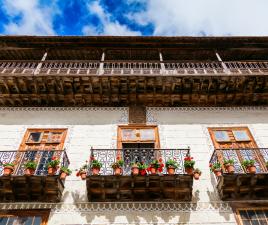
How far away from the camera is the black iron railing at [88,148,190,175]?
27.1 feet

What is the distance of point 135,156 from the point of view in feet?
27.4

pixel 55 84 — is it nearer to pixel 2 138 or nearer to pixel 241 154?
pixel 2 138

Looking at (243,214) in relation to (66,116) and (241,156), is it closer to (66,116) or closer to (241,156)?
(241,156)

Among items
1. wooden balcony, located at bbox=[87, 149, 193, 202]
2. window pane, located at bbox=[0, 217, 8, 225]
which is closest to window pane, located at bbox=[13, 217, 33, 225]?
window pane, located at bbox=[0, 217, 8, 225]

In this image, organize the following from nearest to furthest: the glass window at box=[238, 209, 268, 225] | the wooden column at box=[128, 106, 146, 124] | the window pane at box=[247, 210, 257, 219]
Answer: the glass window at box=[238, 209, 268, 225], the window pane at box=[247, 210, 257, 219], the wooden column at box=[128, 106, 146, 124]

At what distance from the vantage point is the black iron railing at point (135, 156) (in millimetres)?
8266

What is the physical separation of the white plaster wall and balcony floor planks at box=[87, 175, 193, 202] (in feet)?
1.20

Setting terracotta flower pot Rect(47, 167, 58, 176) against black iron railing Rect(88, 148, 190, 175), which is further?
black iron railing Rect(88, 148, 190, 175)

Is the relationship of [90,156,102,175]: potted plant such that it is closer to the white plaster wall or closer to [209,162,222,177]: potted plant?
the white plaster wall

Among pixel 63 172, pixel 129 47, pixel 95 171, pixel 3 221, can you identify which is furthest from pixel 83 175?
pixel 129 47

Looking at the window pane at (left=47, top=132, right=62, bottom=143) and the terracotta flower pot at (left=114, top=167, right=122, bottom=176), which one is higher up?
the window pane at (left=47, top=132, right=62, bottom=143)

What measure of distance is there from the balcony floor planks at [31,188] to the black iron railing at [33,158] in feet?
2.11

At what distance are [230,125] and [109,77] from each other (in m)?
4.60

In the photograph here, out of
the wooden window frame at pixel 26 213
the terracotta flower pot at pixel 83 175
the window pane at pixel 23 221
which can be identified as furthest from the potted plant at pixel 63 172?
A: the window pane at pixel 23 221
